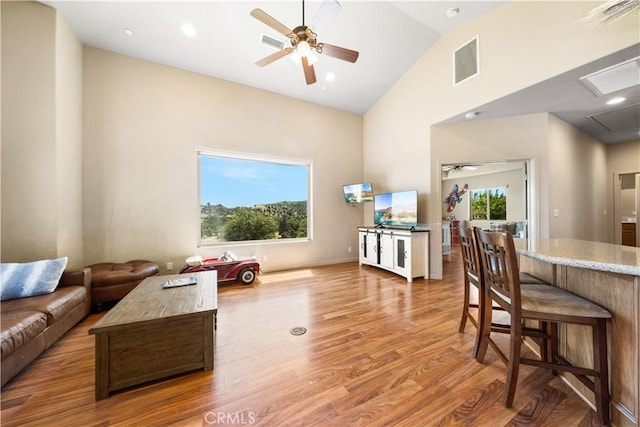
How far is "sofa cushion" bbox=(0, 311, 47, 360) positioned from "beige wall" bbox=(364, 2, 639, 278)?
15.6ft

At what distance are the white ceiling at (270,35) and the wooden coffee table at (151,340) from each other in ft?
10.3

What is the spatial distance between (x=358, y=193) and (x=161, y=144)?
3770 millimetres

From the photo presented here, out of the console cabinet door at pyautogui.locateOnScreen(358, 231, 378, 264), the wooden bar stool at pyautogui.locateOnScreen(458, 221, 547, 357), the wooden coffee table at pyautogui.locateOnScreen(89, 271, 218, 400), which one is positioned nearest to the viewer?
the wooden coffee table at pyautogui.locateOnScreen(89, 271, 218, 400)

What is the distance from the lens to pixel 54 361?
1.82 meters

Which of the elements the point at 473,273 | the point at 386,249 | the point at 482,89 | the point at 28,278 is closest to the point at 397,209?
the point at 386,249

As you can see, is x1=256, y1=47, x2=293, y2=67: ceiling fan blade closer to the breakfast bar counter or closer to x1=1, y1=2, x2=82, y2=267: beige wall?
x1=1, y1=2, x2=82, y2=267: beige wall

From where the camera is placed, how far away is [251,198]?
4594 millimetres

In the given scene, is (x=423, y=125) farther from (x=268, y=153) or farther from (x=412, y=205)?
(x=268, y=153)

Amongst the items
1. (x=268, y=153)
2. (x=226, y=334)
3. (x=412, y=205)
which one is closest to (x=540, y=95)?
(x=412, y=205)

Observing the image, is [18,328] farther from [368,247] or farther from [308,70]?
[368,247]

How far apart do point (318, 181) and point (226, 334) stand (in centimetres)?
355

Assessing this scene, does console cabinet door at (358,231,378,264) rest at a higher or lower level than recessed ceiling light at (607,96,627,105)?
lower

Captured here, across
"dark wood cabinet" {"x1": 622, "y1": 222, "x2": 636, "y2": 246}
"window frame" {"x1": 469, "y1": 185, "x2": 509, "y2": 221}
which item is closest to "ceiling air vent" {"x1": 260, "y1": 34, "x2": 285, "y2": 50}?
"window frame" {"x1": 469, "y1": 185, "x2": 509, "y2": 221}

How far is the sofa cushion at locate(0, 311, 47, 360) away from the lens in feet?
4.87
